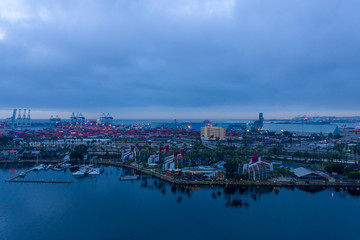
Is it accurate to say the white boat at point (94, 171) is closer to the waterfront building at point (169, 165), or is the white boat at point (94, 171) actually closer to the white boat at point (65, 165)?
the white boat at point (65, 165)

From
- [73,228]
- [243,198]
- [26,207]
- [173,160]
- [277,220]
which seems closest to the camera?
[73,228]

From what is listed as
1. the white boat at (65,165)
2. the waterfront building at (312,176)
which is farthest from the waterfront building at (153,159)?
the waterfront building at (312,176)

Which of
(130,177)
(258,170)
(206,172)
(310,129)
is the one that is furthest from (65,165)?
(310,129)

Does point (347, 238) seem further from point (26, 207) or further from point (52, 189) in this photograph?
point (52, 189)

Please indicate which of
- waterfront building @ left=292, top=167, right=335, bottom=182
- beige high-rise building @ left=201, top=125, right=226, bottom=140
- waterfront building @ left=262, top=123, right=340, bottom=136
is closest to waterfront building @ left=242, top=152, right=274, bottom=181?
waterfront building @ left=292, top=167, right=335, bottom=182

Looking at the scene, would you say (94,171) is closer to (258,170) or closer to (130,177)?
(130,177)

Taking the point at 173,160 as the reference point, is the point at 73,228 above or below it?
below

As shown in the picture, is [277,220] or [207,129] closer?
[277,220]

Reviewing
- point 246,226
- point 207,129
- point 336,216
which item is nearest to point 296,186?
point 336,216

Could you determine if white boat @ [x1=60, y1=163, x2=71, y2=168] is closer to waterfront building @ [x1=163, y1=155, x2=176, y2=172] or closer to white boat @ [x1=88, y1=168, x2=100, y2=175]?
white boat @ [x1=88, y1=168, x2=100, y2=175]
